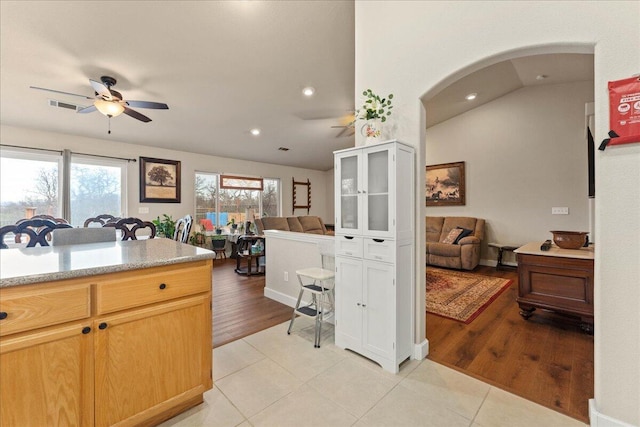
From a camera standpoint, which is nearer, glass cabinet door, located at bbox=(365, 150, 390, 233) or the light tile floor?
the light tile floor

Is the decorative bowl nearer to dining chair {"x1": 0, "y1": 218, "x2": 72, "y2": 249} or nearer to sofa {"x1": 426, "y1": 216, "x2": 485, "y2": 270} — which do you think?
sofa {"x1": 426, "y1": 216, "x2": 485, "y2": 270}

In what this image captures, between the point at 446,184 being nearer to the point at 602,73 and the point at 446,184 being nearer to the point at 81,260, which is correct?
the point at 602,73

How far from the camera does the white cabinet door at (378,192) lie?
81.4 inches

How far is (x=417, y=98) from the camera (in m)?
2.24

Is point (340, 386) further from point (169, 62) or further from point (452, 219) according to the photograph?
point (452, 219)

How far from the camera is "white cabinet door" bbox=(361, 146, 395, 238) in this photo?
207cm

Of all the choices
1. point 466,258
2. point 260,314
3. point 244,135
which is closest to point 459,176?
point 466,258

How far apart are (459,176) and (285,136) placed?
3.99 metres

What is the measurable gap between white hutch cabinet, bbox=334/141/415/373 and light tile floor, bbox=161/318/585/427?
20cm

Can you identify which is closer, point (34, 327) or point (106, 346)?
point (34, 327)

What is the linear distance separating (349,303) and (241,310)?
5.18 feet

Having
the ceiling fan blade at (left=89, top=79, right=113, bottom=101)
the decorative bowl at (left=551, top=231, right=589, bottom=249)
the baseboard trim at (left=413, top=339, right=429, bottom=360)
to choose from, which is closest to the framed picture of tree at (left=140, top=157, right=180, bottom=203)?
the ceiling fan blade at (left=89, top=79, right=113, bottom=101)

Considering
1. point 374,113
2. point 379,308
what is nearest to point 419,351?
point 379,308

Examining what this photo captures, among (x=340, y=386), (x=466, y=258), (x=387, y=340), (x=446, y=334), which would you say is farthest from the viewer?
(x=466, y=258)
